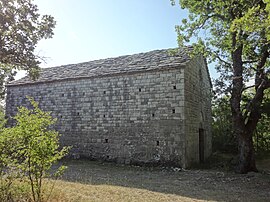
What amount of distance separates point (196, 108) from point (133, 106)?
3550 mm

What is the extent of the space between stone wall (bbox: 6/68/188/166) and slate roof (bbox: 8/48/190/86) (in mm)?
322

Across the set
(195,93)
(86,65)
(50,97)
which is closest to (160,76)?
(195,93)

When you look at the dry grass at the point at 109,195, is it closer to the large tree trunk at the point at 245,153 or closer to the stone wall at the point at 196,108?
the large tree trunk at the point at 245,153

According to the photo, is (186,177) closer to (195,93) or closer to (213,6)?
(195,93)

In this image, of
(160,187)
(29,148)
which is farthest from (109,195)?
(29,148)

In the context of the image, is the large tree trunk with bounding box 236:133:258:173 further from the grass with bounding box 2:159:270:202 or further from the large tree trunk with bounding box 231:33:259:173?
the grass with bounding box 2:159:270:202

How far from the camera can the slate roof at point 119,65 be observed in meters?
12.0

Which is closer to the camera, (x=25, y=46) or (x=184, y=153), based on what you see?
(x=25, y=46)

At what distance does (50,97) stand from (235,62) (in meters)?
10.9

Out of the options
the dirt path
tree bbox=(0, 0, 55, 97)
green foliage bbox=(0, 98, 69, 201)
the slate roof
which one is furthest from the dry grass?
the slate roof

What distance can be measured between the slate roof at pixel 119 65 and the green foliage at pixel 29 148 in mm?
7805

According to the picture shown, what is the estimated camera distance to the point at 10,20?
6.41m

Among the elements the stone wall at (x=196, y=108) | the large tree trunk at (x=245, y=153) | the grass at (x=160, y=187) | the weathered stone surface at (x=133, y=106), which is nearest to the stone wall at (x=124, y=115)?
the weathered stone surface at (x=133, y=106)

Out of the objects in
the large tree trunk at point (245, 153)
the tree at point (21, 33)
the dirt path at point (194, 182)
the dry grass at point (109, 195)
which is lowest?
the dirt path at point (194, 182)
